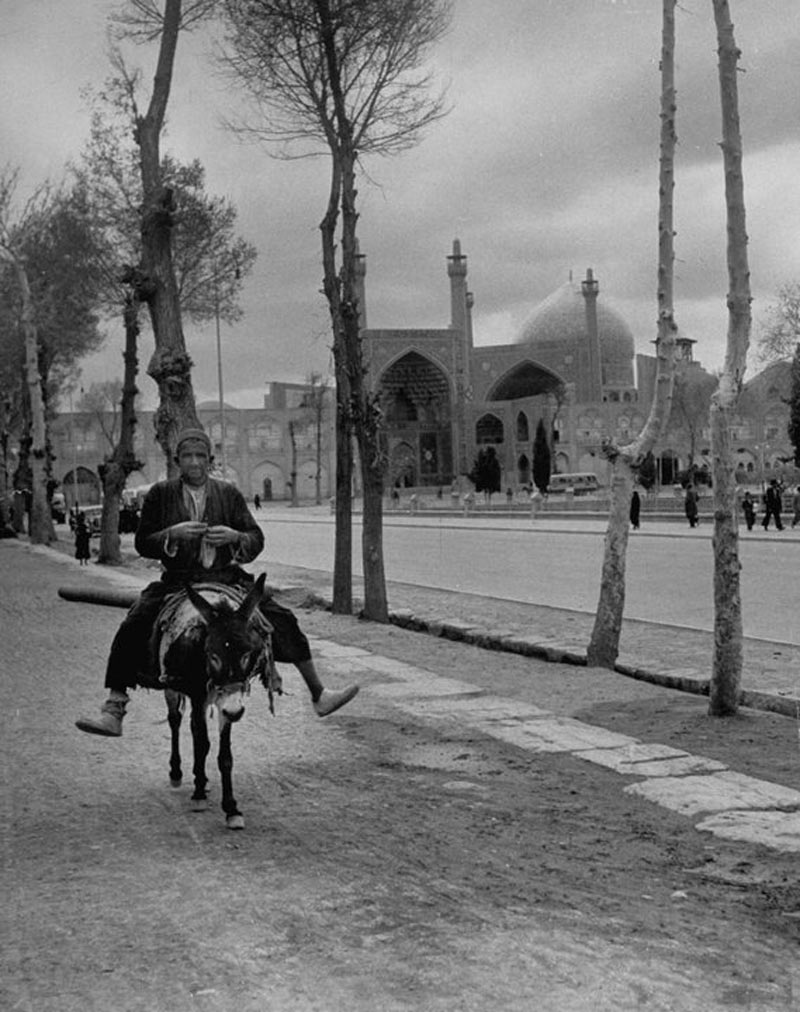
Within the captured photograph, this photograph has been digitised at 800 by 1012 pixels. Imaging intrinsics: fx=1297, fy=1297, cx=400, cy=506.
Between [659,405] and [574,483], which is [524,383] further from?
[659,405]

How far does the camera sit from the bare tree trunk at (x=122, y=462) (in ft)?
85.2

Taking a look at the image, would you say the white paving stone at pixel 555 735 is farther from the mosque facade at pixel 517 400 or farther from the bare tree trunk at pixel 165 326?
the mosque facade at pixel 517 400

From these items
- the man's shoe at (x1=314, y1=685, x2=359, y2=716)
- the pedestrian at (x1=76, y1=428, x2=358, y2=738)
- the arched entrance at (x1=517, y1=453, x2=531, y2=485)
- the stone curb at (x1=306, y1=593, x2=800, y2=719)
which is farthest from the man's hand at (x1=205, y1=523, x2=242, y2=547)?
the arched entrance at (x1=517, y1=453, x2=531, y2=485)

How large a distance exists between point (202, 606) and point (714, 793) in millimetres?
2400

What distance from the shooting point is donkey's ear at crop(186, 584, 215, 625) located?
5172 mm

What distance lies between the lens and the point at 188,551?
5.54 meters

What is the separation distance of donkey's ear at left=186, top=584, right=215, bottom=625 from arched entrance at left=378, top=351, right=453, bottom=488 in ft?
282

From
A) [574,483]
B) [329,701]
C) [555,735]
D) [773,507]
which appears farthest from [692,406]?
[329,701]

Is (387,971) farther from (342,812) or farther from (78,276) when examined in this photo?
(78,276)

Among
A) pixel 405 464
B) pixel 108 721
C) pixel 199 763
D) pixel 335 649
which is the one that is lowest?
pixel 335 649

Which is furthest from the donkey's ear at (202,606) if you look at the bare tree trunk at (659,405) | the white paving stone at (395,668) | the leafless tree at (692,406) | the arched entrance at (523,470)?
the arched entrance at (523,470)

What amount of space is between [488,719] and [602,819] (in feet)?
7.62

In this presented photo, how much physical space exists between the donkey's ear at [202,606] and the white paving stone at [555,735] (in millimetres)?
2267

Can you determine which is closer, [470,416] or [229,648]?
[229,648]
